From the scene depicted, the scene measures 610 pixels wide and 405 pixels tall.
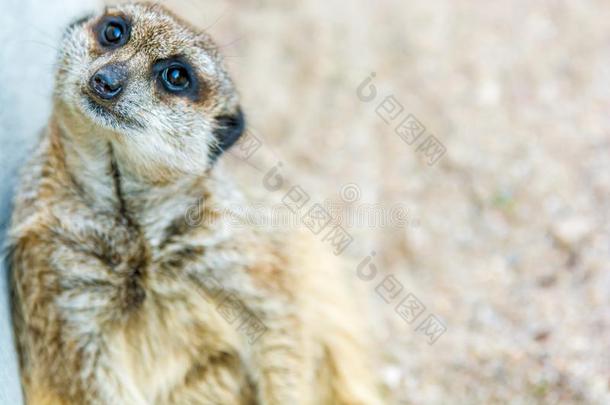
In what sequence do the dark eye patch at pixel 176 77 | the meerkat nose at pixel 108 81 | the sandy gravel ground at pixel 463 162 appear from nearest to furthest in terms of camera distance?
the meerkat nose at pixel 108 81 → the dark eye patch at pixel 176 77 → the sandy gravel ground at pixel 463 162

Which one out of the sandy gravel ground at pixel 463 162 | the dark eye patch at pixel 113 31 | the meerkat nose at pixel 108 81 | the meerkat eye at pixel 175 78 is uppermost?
the dark eye patch at pixel 113 31

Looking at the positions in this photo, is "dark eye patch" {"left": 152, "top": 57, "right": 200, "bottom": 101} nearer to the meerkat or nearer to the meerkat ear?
the meerkat

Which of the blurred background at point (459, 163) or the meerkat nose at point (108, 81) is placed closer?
the meerkat nose at point (108, 81)

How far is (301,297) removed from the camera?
130 inches

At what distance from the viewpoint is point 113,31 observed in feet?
9.61

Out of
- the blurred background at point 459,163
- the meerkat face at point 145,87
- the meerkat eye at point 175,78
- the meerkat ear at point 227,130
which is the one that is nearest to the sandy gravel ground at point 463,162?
the blurred background at point 459,163

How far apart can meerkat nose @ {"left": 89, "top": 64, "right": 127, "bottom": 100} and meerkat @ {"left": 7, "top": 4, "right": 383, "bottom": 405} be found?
18 millimetres

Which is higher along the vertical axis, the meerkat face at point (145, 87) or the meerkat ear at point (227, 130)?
the meerkat face at point (145, 87)

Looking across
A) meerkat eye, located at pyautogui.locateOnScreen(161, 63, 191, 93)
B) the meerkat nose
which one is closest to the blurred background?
meerkat eye, located at pyautogui.locateOnScreen(161, 63, 191, 93)

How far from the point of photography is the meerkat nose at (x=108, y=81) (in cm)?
268

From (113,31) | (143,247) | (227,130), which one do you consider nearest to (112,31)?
(113,31)

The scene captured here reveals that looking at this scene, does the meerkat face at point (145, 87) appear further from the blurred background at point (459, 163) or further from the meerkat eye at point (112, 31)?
the blurred background at point (459, 163)

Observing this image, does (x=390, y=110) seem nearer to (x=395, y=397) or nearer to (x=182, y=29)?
(x=395, y=397)

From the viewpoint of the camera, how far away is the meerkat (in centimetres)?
287
